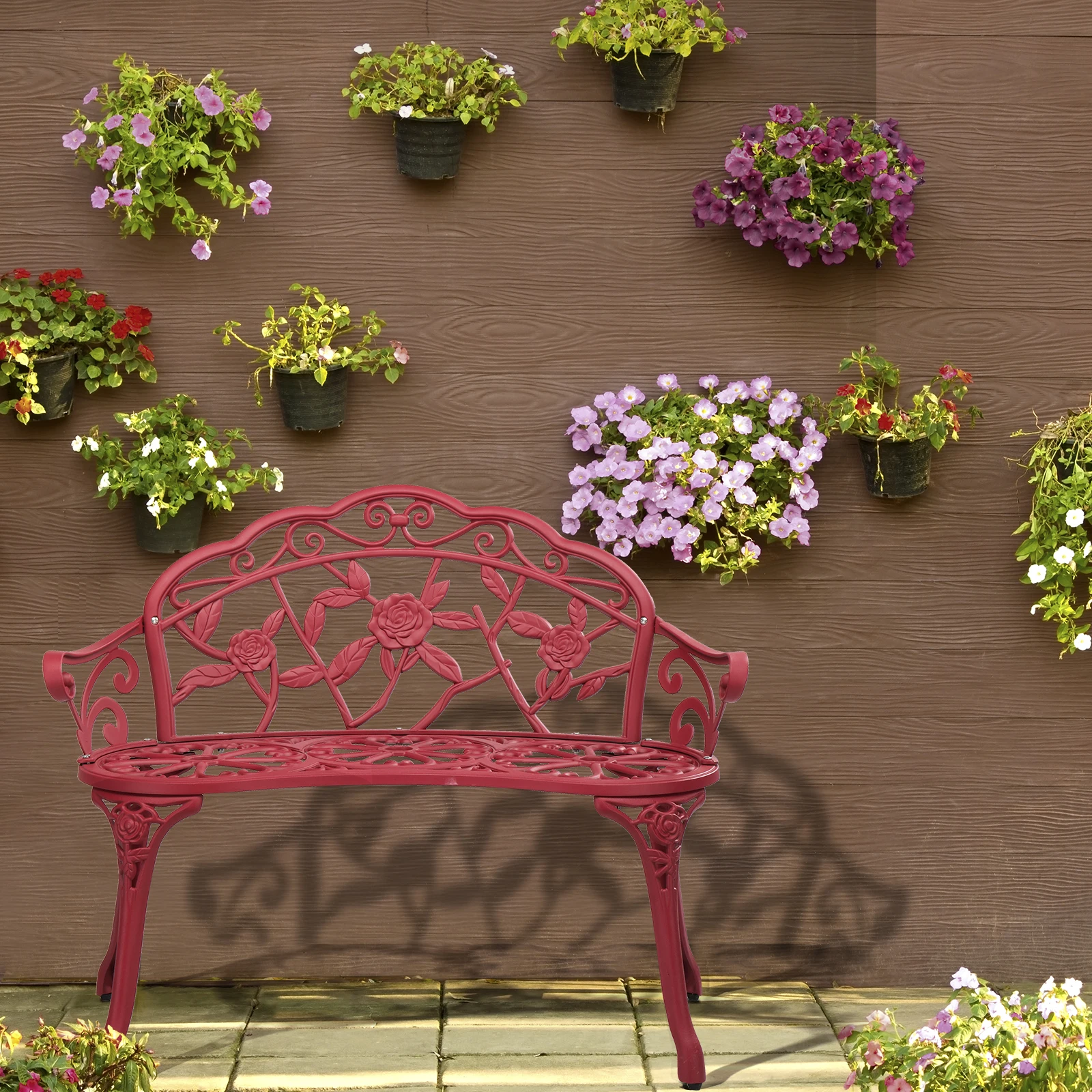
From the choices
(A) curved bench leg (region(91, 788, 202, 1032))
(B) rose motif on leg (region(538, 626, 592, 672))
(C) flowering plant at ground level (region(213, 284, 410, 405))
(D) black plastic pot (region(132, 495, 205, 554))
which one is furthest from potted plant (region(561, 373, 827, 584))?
(A) curved bench leg (region(91, 788, 202, 1032))

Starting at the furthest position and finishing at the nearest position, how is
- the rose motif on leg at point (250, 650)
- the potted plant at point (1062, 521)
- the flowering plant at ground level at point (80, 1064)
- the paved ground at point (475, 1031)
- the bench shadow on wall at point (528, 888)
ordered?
the bench shadow on wall at point (528, 888)
the potted plant at point (1062, 521)
the rose motif on leg at point (250, 650)
the paved ground at point (475, 1031)
the flowering plant at ground level at point (80, 1064)

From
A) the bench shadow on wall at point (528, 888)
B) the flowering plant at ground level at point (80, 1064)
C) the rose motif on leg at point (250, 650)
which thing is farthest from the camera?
the bench shadow on wall at point (528, 888)

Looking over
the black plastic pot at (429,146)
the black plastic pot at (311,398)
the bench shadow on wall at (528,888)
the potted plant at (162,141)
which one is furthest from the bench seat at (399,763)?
the black plastic pot at (429,146)

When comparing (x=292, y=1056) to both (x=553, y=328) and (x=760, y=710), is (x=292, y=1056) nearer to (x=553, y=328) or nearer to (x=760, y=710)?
(x=760, y=710)

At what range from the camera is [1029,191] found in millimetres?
3129

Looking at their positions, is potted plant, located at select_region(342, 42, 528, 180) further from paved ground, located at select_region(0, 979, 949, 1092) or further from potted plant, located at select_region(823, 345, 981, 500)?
paved ground, located at select_region(0, 979, 949, 1092)

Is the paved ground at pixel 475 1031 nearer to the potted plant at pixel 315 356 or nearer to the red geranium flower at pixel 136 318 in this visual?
the potted plant at pixel 315 356

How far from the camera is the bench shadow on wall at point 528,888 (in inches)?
124

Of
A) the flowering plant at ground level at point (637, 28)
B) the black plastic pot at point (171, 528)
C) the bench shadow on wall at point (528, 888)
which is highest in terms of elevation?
the flowering plant at ground level at point (637, 28)

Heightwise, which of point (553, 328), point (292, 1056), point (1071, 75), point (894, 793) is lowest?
point (292, 1056)

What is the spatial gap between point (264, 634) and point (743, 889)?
1199 millimetres

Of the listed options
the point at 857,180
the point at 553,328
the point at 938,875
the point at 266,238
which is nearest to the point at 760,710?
the point at 938,875

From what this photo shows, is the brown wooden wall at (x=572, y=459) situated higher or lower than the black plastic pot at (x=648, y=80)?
lower

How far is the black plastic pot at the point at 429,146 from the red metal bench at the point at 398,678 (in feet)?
2.23
